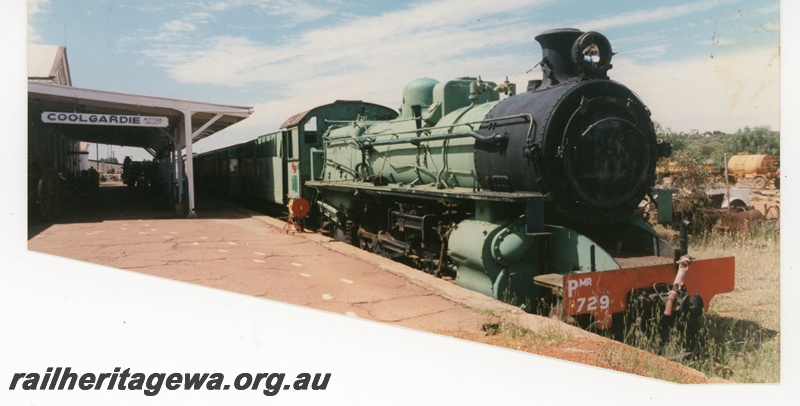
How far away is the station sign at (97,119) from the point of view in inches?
274

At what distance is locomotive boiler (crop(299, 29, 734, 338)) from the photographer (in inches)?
205

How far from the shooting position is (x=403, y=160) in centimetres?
848

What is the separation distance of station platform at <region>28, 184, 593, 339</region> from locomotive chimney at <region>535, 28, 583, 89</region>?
8.40ft

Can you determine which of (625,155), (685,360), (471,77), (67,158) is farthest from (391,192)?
(67,158)

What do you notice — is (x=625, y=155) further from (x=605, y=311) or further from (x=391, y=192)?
(x=391, y=192)

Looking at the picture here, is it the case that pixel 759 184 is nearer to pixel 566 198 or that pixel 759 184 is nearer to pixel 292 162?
pixel 566 198

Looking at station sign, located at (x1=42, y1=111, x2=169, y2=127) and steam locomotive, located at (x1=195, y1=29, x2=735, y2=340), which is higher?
station sign, located at (x1=42, y1=111, x2=169, y2=127)

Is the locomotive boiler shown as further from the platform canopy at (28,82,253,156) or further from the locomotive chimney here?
the platform canopy at (28,82,253,156)

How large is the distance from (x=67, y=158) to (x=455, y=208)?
8.45m

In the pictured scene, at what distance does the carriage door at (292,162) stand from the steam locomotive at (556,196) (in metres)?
4.67

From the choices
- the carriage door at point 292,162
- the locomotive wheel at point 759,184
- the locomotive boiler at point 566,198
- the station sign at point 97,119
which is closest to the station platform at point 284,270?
the locomotive boiler at point 566,198

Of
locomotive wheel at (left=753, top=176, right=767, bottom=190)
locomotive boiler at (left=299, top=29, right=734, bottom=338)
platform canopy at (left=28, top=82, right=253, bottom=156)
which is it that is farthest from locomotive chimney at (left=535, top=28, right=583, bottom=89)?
locomotive wheel at (left=753, top=176, right=767, bottom=190)

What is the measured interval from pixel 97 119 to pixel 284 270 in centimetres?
340

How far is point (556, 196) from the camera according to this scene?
5.63 meters
